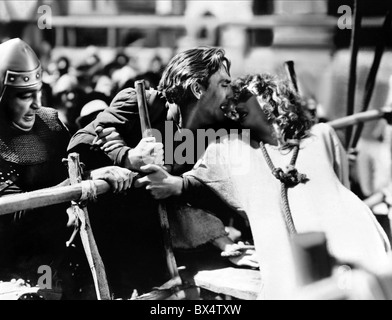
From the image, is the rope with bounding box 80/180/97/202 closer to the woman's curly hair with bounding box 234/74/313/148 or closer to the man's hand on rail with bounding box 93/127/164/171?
the man's hand on rail with bounding box 93/127/164/171

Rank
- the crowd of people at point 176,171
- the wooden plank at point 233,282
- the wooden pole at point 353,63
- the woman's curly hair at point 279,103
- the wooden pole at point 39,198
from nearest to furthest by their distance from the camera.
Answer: the wooden pole at point 39,198
the wooden plank at point 233,282
the crowd of people at point 176,171
the woman's curly hair at point 279,103
the wooden pole at point 353,63

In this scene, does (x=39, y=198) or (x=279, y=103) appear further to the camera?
(x=279, y=103)

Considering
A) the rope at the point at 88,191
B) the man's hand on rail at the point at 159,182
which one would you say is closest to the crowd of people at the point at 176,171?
the man's hand on rail at the point at 159,182

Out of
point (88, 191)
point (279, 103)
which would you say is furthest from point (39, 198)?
point (279, 103)

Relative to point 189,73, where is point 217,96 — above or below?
below

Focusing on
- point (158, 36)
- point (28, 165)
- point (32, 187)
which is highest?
point (158, 36)

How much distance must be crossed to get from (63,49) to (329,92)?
158cm

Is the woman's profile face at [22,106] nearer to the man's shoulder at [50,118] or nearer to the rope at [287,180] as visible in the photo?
the man's shoulder at [50,118]

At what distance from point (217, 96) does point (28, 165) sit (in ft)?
3.66

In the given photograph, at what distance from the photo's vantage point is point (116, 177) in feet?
9.56

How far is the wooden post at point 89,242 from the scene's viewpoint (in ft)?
9.26

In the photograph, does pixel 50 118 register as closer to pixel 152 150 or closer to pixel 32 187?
pixel 32 187

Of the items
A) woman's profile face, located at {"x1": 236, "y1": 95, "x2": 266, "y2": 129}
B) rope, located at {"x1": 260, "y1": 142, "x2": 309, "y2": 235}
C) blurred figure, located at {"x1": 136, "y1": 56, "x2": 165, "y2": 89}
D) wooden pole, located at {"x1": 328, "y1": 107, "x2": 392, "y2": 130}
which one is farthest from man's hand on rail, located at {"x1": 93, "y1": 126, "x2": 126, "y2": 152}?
wooden pole, located at {"x1": 328, "y1": 107, "x2": 392, "y2": 130}
